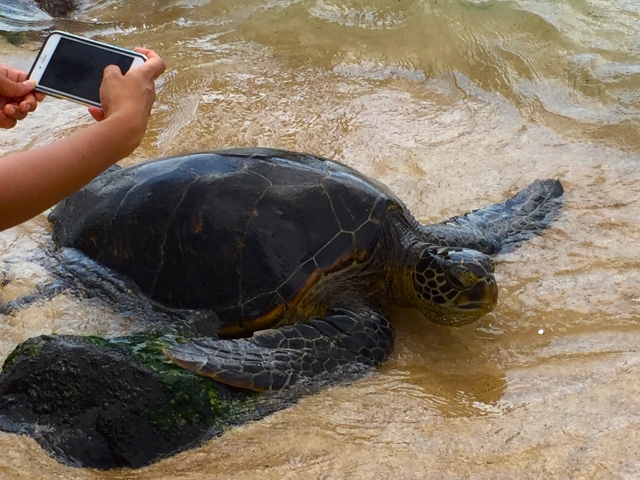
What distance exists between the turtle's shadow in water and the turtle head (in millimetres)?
96

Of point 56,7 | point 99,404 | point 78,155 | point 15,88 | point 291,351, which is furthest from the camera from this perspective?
point 56,7

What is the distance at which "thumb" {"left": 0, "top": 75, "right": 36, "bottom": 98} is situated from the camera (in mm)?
1650

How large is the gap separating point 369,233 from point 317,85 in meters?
2.65

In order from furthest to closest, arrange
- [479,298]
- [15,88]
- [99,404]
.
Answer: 1. [479,298]
2. [99,404]
3. [15,88]

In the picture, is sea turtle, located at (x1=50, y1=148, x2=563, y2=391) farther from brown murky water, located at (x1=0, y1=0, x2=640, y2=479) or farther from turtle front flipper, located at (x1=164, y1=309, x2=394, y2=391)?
brown murky water, located at (x1=0, y1=0, x2=640, y2=479)

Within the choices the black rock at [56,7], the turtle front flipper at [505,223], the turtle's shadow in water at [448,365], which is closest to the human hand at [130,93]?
the turtle's shadow in water at [448,365]

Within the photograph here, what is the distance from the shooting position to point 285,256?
8.88 ft

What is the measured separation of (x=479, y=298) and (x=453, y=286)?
0.40ft

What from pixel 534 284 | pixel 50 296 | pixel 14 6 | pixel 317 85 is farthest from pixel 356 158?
pixel 14 6

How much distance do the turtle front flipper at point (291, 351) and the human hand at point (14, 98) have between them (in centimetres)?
96

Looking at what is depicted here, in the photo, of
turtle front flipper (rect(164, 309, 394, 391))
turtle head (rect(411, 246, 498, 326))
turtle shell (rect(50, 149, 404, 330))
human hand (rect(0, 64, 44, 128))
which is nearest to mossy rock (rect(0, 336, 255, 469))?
turtle front flipper (rect(164, 309, 394, 391))

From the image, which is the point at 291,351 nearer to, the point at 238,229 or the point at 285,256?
the point at 285,256

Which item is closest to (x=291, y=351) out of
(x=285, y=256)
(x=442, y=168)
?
(x=285, y=256)

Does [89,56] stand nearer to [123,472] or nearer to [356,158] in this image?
[123,472]
